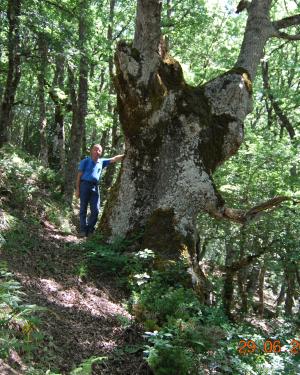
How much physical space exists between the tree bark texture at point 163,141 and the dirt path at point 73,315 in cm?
126

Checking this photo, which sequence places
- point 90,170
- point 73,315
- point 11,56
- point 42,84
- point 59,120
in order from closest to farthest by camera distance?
point 73,315, point 90,170, point 11,56, point 42,84, point 59,120

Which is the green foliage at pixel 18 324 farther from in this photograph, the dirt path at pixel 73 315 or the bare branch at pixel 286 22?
the bare branch at pixel 286 22

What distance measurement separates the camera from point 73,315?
16.5 ft

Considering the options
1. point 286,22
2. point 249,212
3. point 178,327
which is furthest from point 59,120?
point 178,327

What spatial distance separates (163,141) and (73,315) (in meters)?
3.69

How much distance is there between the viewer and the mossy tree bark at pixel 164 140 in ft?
23.2

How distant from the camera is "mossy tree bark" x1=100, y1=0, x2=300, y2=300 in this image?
7.09 meters

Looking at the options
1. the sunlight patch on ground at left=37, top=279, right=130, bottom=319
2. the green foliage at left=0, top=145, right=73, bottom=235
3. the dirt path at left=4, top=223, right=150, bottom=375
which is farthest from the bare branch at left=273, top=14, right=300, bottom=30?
the sunlight patch on ground at left=37, top=279, right=130, bottom=319

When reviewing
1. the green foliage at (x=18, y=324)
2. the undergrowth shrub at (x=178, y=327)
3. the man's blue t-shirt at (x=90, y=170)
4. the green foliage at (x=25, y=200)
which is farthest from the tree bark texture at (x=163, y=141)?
the green foliage at (x=18, y=324)

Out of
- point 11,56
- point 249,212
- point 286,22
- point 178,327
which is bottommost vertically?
point 178,327

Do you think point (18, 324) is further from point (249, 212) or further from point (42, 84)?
point (42, 84)

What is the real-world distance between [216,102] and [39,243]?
428 centimetres

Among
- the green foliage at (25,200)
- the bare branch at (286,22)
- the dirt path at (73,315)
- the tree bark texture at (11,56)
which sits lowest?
the dirt path at (73,315)

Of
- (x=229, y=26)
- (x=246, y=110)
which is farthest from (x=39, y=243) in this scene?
(x=229, y=26)
